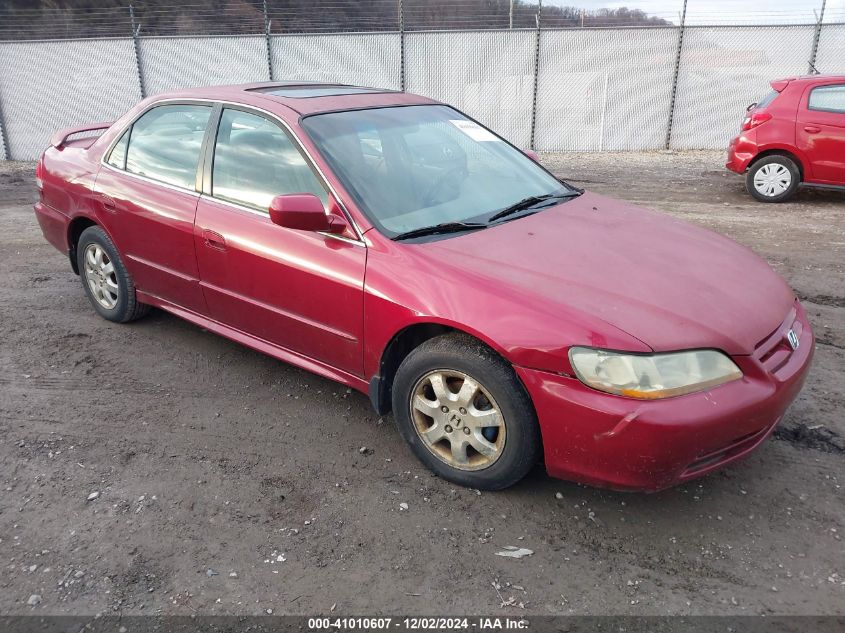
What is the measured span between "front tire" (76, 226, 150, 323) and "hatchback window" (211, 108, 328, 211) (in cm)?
123

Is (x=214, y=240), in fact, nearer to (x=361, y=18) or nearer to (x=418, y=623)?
(x=418, y=623)

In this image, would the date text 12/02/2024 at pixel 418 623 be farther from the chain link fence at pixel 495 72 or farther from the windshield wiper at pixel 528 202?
the chain link fence at pixel 495 72

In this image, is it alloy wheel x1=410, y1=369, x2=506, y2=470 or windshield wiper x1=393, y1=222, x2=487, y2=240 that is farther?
windshield wiper x1=393, y1=222, x2=487, y2=240

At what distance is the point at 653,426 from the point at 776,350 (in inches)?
31.0

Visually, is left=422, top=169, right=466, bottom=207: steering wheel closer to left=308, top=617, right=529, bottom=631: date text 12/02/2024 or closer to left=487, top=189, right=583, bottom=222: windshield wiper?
left=487, top=189, right=583, bottom=222: windshield wiper

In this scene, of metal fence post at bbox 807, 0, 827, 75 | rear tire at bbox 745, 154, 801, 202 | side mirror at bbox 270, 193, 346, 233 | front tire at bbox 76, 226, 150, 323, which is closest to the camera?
side mirror at bbox 270, 193, 346, 233

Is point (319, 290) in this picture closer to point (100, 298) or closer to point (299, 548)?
point (299, 548)

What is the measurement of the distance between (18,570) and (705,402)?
2679 millimetres

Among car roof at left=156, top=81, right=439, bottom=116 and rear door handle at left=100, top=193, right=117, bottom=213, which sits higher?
car roof at left=156, top=81, right=439, bottom=116

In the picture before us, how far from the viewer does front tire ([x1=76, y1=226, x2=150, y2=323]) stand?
4.52 meters

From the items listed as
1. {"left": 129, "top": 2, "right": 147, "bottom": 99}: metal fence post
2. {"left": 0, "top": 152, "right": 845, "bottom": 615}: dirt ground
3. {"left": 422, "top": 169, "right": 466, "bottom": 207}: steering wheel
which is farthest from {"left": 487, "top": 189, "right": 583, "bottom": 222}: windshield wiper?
{"left": 129, "top": 2, "right": 147, "bottom": 99}: metal fence post

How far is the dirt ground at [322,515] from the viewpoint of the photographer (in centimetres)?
246

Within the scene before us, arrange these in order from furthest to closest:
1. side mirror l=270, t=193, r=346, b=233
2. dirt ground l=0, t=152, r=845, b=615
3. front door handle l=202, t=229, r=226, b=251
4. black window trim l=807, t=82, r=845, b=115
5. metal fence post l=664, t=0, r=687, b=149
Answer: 1. metal fence post l=664, t=0, r=687, b=149
2. black window trim l=807, t=82, r=845, b=115
3. front door handle l=202, t=229, r=226, b=251
4. side mirror l=270, t=193, r=346, b=233
5. dirt ground l=0, t=152, r=845, b=615

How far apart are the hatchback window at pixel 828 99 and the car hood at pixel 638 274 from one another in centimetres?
613
